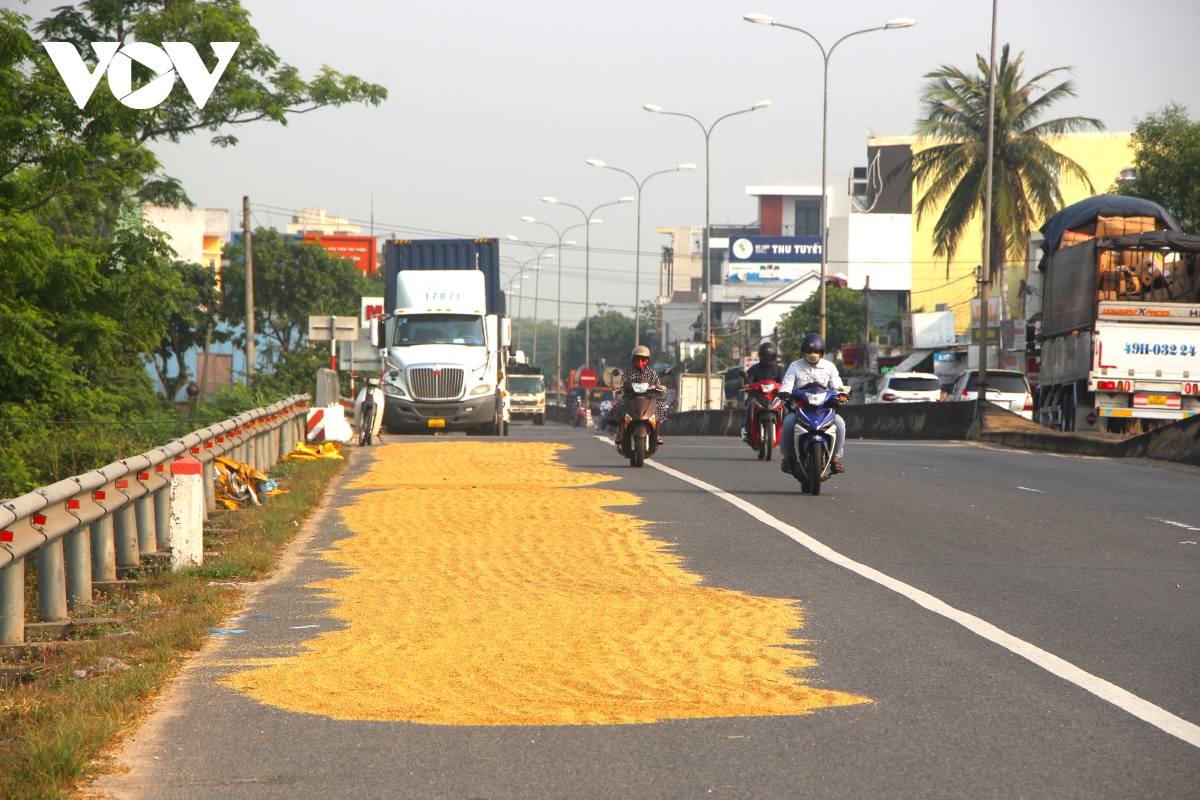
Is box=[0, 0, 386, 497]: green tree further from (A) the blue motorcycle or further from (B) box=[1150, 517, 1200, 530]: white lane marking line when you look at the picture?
(B) box=[1150, 517, 1200, 530]: white lane marking line

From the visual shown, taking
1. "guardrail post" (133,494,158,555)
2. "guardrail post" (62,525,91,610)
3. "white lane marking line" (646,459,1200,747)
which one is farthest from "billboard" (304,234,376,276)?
"guardrail post" (62,525,91,610)

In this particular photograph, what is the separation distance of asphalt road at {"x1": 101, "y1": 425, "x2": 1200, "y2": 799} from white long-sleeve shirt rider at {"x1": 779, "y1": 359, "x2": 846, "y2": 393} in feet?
9.29

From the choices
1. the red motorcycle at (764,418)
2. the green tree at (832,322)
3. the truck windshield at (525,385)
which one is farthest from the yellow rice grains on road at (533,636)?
the green tree at (832,322)

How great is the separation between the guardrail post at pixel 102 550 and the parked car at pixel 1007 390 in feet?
95.3

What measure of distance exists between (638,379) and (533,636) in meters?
10.5

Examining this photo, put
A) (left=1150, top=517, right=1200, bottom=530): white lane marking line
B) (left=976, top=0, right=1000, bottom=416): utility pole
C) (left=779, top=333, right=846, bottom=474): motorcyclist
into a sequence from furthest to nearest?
(left=976, top=0, right=1000, bottom=416): utility pole
(left=779, top=333, right=846, bottom=474): motorcyclist
(left=1150, top=517, right=1200, bottom=530): white lane marking line

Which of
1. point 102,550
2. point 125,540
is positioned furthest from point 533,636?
point 125,540

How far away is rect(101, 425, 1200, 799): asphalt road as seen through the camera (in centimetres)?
461

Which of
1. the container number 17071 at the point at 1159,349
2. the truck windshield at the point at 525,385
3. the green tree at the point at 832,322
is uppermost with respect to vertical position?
the green tree at the point at 832,322

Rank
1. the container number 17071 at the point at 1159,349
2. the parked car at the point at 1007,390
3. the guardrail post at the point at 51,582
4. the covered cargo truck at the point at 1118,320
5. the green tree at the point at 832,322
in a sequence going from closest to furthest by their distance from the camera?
1. the guardrail post at the point at 51,582
2. the container number 17071 at the point at 1159,349
3. the covered cargo truck at the point at 1118,320
4. the parked car at the point at 1007,390
5. the green tree at the point at 832,322

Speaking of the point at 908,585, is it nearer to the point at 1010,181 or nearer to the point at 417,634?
the point at 417,634

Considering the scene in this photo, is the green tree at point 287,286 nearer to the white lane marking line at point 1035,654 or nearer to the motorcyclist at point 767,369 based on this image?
the motorcyclist at point 767,369

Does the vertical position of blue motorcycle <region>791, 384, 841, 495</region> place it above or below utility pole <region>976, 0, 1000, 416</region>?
below

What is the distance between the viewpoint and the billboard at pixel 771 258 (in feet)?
372
